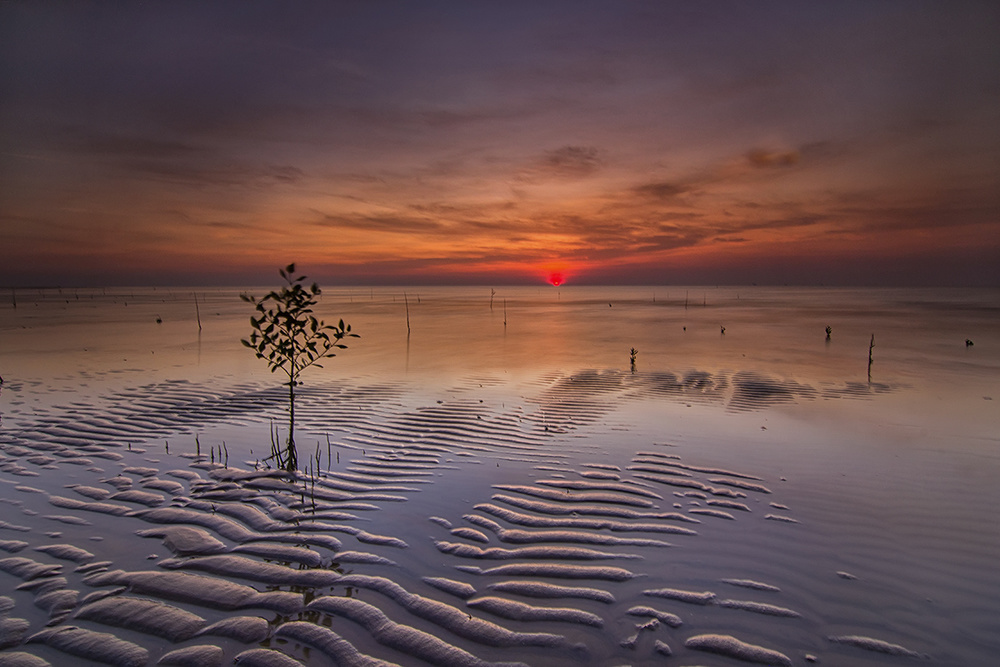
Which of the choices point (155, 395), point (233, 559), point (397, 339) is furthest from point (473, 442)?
point (397, 339)

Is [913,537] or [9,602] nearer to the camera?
[9,602]

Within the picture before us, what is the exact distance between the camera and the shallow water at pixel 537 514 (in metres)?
3.68

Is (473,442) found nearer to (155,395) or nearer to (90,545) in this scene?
(90,545)

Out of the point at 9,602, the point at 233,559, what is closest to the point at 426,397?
the point at 233,559

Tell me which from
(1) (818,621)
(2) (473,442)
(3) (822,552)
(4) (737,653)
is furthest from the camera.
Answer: (2) (473,442)

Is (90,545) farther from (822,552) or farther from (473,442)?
(822,552)

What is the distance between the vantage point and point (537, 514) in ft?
18.3

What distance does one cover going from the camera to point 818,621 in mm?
3805

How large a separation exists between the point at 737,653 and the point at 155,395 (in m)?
13.2

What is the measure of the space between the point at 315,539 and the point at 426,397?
7.27m

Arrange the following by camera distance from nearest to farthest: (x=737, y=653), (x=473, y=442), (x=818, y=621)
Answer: (x=737, y=653) < (x=818, y=621) < (x=473, y=442)

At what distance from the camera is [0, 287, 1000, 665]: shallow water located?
12.1ft

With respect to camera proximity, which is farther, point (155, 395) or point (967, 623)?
point (155, 395)

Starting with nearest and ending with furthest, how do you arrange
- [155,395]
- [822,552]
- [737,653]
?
[737,653], [822,552], [155,395]
